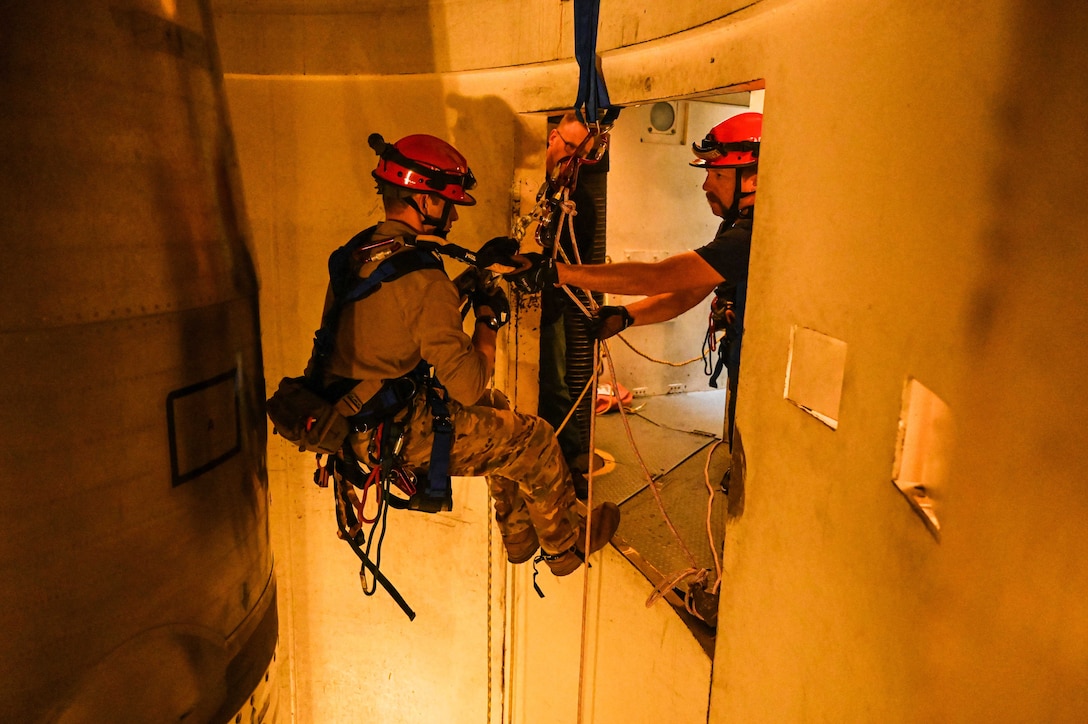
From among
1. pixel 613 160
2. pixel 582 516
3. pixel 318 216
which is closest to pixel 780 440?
pixel 582 516

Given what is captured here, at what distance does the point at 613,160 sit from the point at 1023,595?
4.78 m

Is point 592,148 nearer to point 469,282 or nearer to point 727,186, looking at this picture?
point 727,186

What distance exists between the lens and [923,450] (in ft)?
4.08

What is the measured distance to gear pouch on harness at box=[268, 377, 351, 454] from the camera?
246cm

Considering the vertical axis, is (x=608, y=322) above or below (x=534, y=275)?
below

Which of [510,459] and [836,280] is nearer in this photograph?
[836,280]

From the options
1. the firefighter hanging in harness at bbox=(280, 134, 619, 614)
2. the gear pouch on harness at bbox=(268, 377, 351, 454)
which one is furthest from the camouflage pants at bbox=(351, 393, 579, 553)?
the gear pouch on harness at bbox=(268, 377, 351, 454)

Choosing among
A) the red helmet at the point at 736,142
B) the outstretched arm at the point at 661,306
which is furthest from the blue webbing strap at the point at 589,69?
the outstretched arm at the point at 661,306

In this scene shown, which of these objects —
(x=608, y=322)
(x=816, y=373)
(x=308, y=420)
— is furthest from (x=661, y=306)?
(x=308, y=420)

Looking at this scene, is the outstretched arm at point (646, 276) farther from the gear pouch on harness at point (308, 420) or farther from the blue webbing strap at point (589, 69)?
the gear pouch on harness at point (308, 420)

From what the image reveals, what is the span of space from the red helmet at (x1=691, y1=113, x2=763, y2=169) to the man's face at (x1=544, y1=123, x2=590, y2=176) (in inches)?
36.8

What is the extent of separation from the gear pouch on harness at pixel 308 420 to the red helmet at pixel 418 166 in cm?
86

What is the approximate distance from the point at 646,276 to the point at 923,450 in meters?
1.45

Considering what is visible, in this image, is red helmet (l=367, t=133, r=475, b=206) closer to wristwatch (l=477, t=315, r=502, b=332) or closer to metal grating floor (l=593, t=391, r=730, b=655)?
wristwatch (l=477, t=315, r=502, b=332)
